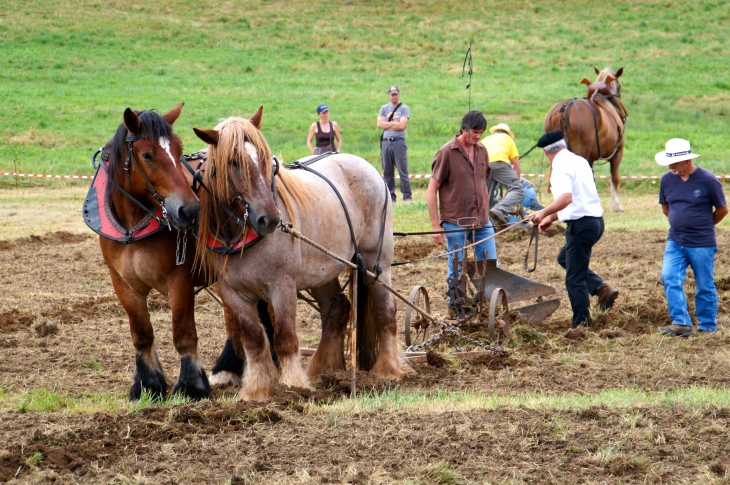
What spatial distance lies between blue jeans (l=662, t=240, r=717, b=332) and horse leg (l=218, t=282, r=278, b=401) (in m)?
→ 3.76

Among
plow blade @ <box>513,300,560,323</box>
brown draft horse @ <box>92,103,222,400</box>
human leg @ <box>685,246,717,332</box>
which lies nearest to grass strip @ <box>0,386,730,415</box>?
brown draft horse @ <box>92,103,222,400</box>

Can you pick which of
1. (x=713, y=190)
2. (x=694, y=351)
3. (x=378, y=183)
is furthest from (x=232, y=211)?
(x=713, y=190)

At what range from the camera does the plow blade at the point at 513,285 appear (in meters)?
8.27

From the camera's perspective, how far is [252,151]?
547 cm

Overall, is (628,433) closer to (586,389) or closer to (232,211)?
(586,389)

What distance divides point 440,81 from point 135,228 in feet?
93.5

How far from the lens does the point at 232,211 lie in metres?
5.51

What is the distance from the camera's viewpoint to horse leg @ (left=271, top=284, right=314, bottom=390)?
5691 millimetres

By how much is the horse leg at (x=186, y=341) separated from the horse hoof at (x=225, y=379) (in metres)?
0.56

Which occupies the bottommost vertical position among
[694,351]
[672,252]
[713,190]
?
[694,351]

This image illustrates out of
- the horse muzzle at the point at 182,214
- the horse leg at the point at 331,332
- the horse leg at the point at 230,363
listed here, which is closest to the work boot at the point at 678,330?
the horse leg at the point at 331,332

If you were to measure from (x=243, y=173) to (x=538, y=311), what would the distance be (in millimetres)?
3821

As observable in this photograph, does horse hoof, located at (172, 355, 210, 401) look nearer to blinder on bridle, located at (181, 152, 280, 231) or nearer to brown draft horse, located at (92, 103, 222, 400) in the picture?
brown draft horse, located at (92, 103, 222, 400)

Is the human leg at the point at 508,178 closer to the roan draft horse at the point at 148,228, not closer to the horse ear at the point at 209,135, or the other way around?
the roan draft horse at the point at 148,228
